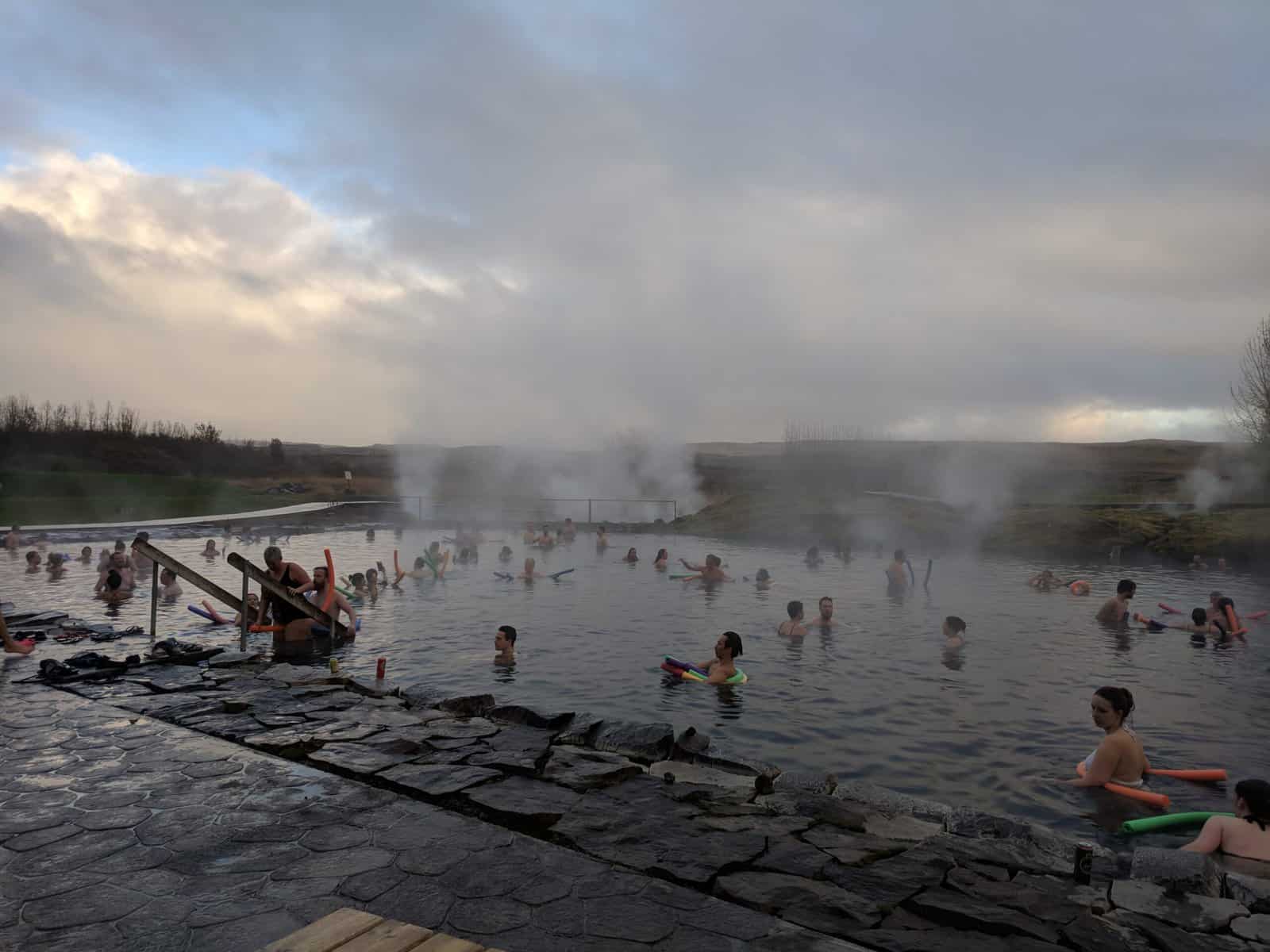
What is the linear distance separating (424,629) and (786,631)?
634 centimetres

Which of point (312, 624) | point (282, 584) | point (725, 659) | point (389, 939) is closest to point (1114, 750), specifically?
point (725, 659)

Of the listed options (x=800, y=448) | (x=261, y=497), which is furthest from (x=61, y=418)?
(x=800, y=448)

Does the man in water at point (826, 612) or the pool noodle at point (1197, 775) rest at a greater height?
the man in water at point (826, 612)

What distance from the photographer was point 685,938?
364cm

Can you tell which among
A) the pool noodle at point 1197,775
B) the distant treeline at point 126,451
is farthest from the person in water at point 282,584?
the distant treeline at point 126,451

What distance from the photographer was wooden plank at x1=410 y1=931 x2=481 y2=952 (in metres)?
3.02

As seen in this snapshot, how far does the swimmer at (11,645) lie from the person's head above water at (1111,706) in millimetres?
11374

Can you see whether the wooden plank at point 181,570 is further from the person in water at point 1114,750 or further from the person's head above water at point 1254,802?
the person's head above water at point 1254,802

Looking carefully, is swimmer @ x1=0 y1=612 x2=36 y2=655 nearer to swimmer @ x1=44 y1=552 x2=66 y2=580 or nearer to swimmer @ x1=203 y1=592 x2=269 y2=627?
swimmer @ x1=203 y1=592 x2=269 y2=627

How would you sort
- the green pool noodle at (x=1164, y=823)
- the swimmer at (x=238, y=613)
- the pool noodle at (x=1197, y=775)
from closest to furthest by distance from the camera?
1. the green pool noodle at (x=1164, y=823)
2. the pool noodle at (x=1197, y=775)
3. the swimmer at (x=238, y=613)

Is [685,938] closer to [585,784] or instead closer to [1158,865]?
[585,784]

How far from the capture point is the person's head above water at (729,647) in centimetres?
1059

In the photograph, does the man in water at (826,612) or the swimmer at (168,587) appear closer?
the man in water at (826,612)

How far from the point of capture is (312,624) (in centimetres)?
1219
